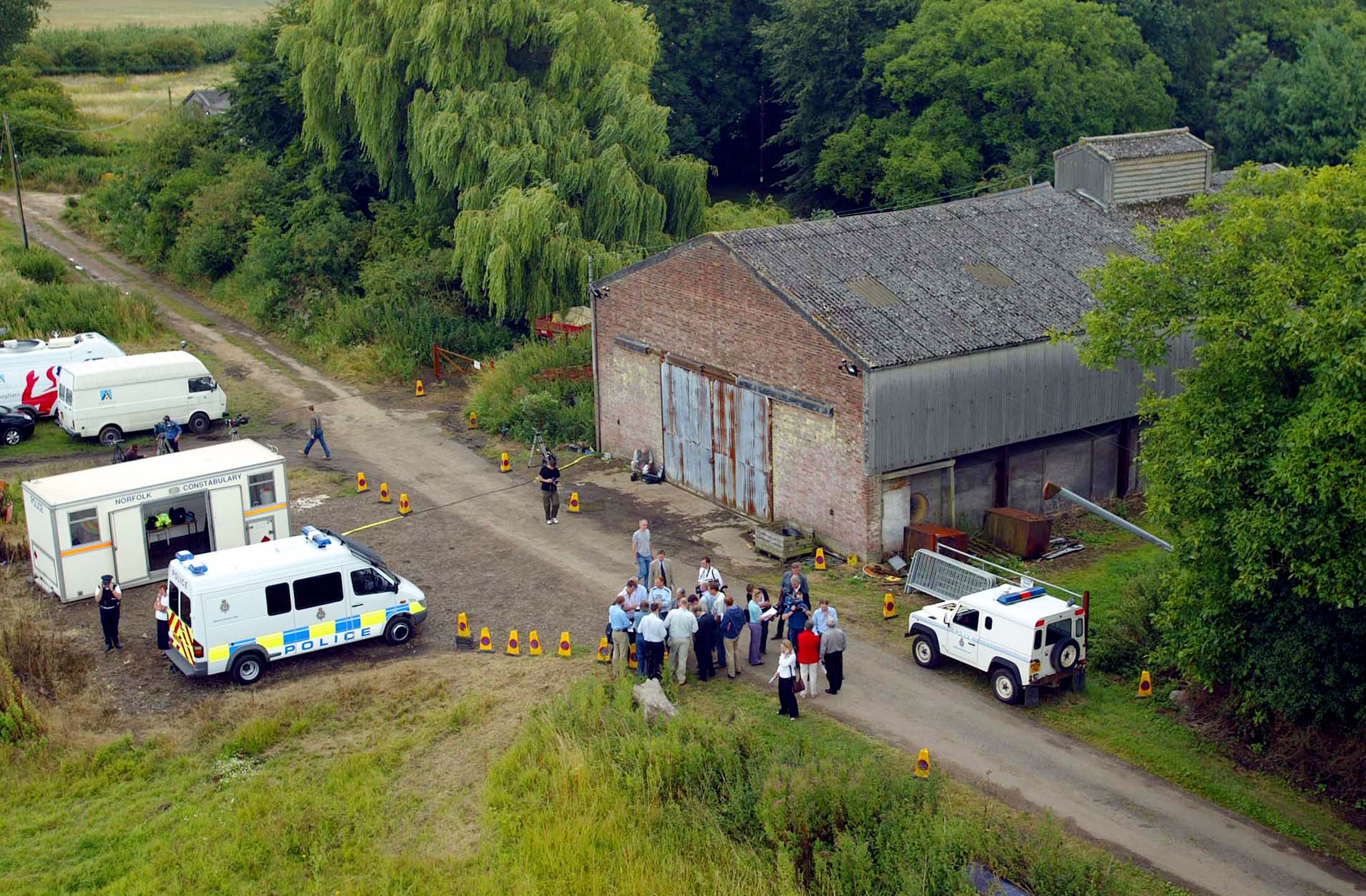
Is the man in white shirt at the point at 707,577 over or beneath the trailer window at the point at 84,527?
beneath

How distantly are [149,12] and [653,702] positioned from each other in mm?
117451

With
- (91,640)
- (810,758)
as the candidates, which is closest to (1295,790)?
(810,758)

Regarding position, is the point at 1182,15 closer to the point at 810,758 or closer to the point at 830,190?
the point at 830,190

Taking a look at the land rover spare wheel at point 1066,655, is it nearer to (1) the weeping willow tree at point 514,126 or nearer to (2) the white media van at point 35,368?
(1) the weeping willow tree at point 514,126

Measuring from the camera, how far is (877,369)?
2605 cm

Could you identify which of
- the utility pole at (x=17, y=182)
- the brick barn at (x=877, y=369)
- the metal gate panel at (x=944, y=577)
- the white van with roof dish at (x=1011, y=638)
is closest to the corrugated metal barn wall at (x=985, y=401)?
the brick barn at (x=877, y=369)

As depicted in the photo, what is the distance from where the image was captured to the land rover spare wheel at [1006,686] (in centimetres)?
2131

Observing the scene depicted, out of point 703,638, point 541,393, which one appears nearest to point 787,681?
point 703,638

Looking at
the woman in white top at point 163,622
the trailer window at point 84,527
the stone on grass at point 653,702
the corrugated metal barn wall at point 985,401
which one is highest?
the corrugated metal barn wall at point 985,401

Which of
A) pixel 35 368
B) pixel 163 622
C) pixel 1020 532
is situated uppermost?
pixel 35 368

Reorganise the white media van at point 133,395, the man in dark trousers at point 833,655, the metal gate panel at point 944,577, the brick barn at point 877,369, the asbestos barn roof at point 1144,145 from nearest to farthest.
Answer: the man in dark trousers at point 833,655 < the metal gate panel at point 944,577 < the brick barn at point 877,369 < the asbestos barn roof at point 1144,145 < the white media van at point 133,395

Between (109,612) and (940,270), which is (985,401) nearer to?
(940,270)

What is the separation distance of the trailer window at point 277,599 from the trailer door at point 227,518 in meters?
4.10

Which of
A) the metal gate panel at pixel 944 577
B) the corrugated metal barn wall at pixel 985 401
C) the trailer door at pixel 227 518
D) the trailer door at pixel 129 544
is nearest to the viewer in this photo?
the metal gate panel at pixel 944 577
